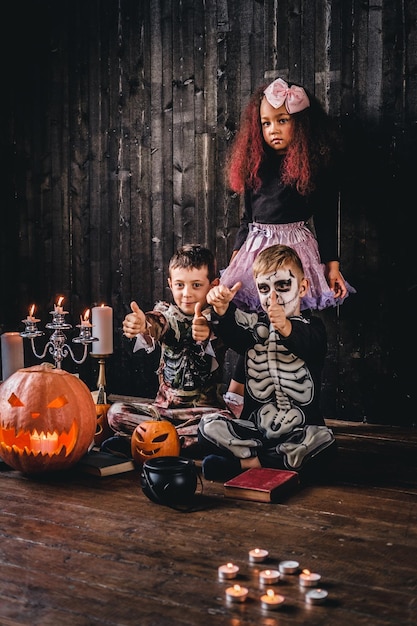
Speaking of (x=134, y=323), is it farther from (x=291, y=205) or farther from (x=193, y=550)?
(x=193, y=550)

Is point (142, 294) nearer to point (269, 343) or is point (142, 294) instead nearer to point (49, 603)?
point (269, 343)

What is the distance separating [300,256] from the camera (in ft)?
11.3

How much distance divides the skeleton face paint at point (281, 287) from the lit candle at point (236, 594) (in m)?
1.31

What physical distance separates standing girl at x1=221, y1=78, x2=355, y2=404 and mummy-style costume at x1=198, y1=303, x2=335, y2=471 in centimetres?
48

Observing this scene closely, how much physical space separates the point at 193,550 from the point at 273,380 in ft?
3.20

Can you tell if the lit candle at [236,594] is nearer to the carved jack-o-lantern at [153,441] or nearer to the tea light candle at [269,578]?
the tea light candle at [269,578]

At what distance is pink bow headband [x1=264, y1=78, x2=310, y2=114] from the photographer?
3441mm

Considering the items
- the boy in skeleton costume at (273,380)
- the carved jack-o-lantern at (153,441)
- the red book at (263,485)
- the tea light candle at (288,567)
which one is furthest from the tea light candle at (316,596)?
the carved jack-o-lantern at (153,441)

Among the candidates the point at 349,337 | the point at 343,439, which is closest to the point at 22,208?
the point at 349,337

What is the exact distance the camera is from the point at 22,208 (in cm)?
486

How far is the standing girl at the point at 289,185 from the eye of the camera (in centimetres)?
347

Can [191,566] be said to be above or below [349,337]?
below

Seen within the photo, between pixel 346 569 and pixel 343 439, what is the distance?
4.95 feet

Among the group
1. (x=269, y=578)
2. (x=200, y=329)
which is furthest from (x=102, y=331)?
(x=269, y=578)
